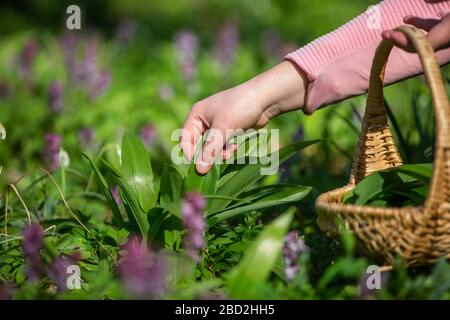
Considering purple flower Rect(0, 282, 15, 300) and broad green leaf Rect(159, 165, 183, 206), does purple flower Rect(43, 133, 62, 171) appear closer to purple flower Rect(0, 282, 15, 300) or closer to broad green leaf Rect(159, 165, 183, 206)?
broad green leaf Rect(159, 165, 183, 206)

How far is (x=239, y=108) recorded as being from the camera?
227cm

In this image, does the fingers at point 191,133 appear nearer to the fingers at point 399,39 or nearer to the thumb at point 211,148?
the thumb at point 211,148

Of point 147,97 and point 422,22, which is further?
point 147,97

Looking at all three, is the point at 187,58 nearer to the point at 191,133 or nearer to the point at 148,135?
the point at 148,135

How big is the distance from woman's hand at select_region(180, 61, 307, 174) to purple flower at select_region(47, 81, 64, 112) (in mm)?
1967

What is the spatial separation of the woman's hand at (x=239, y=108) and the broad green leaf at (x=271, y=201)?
162mm

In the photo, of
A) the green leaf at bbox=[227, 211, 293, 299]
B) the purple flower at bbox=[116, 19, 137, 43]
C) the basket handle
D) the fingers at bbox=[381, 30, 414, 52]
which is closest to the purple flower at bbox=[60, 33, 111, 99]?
the purple flower at bbox=[116, 19, 137, 43]

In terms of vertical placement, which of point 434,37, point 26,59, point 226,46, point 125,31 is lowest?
point 434,37

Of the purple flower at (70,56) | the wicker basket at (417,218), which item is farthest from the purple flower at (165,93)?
the wicker basket at (417,218)

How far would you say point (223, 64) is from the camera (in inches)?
209

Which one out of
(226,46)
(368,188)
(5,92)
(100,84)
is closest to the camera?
(368,188)

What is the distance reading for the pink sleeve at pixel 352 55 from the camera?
233cm

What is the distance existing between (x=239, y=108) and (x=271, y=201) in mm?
304

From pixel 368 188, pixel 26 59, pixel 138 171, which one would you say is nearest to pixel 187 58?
pixel 26 59
